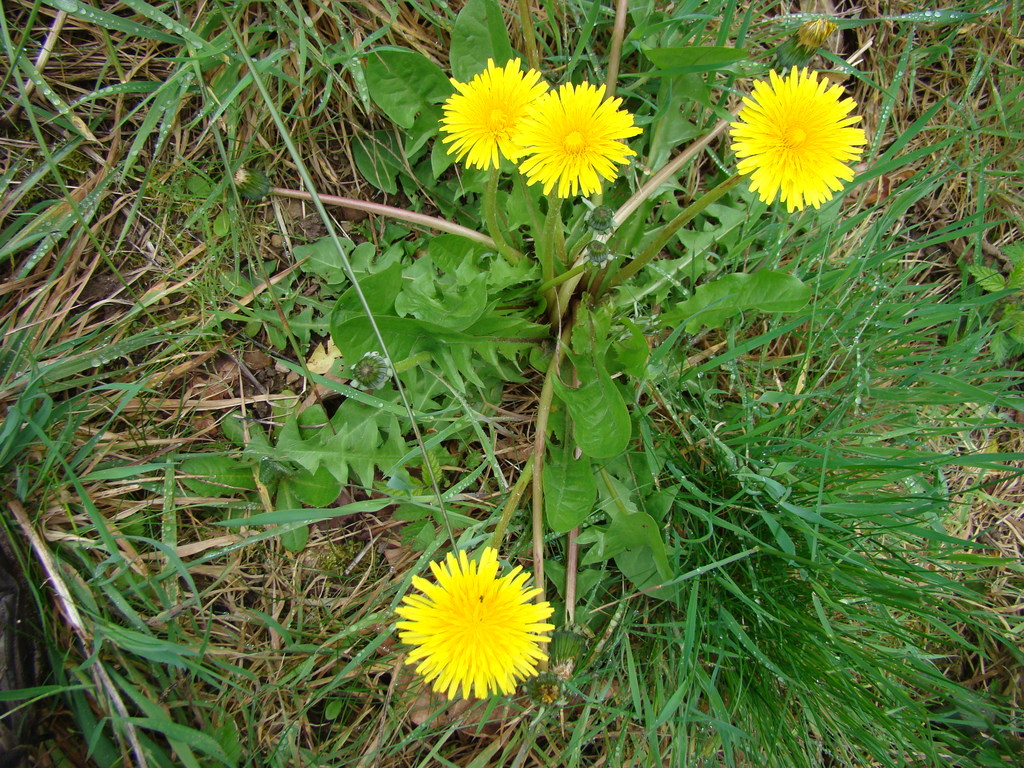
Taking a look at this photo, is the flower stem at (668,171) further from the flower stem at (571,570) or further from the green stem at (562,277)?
the flower stem at (571,570)

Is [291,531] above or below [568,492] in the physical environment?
below

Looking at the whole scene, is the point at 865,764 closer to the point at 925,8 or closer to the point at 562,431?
the point at 562,431

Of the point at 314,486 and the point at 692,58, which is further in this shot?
the point at 314,486

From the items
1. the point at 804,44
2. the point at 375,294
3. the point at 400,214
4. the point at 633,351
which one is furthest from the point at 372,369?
the point at 804,44

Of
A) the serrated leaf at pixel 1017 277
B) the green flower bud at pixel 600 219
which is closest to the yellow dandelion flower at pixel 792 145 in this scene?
the green flower bud at pixel 600 219

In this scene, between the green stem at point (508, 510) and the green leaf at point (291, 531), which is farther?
the green leaf at point (291, 531)

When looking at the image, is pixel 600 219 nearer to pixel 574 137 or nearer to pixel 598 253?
pixel 598 253
